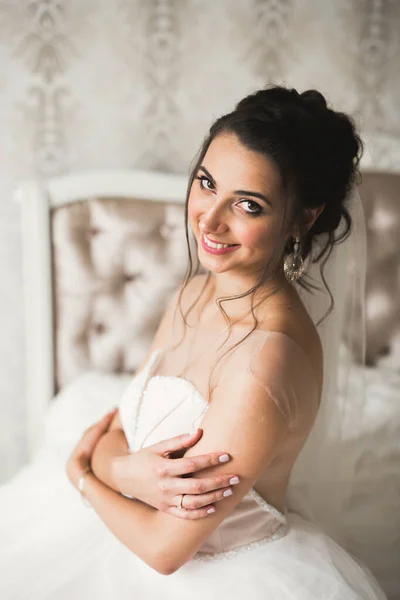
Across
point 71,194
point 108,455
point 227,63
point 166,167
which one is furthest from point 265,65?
point 108,455

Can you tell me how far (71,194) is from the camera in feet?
6.64

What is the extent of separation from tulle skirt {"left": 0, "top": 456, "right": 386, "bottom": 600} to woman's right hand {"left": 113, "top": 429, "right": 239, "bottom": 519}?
0.60 ft

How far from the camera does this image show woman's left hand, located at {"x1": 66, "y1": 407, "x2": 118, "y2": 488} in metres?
1.42

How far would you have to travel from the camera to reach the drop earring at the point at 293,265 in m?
1.27

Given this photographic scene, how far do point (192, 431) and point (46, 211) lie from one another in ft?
3.68

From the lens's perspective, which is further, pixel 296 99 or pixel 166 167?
pixel 166 167

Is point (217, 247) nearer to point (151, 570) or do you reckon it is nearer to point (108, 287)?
point (151, 570)

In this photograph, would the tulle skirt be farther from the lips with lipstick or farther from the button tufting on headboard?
the button tufting on headboard

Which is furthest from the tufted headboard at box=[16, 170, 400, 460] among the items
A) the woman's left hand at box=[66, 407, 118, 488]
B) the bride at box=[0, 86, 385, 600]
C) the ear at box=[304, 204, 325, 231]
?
the ear at box=[304, 204, 325, 231]

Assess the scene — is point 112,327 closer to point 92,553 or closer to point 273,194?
point 92,553

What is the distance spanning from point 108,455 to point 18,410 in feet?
3.51

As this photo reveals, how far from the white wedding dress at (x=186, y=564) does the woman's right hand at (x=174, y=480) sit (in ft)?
0.30

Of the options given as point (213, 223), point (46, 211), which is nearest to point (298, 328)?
point (213, 223)

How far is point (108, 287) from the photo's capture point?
2111mm
